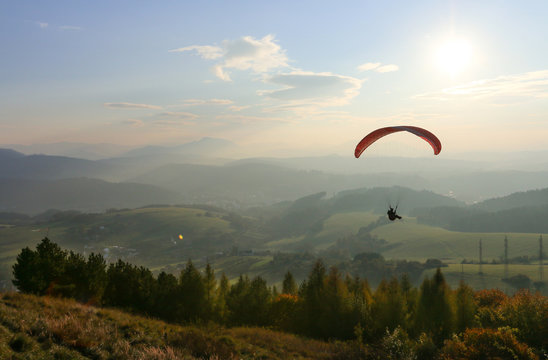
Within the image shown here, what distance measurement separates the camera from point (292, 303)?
152ft

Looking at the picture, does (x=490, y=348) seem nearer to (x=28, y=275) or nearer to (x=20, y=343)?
(x=20, y=343)

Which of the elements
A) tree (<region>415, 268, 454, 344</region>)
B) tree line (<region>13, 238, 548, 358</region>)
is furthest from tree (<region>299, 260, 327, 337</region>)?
tree (<region>415, 268, 454, 344</region>)

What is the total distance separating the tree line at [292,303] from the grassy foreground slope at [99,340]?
10170 millimetres

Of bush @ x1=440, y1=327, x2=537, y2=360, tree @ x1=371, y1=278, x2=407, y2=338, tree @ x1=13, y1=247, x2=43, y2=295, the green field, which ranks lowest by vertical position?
the green field

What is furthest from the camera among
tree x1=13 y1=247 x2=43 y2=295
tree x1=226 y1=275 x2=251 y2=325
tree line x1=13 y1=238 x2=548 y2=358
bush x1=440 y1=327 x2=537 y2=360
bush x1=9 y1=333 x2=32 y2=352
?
tree x1=226 y1=275 x2=251 y2=325

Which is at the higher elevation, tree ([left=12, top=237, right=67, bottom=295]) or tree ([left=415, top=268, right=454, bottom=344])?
tree ([left=12, top=237, right=67, bottom=295])

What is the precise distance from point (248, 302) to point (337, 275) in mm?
12263

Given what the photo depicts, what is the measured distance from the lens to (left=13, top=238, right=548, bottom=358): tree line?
3003cm

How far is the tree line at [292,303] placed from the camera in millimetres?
30031

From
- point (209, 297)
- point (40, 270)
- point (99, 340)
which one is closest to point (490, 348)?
point (99, 340)

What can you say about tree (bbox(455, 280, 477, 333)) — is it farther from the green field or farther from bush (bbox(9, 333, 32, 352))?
the green field

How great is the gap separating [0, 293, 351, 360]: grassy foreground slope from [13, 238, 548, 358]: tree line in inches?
400

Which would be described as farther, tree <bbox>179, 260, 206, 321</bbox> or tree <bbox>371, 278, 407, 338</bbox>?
tree <bbox>179, 260, 206, 321</bbox>

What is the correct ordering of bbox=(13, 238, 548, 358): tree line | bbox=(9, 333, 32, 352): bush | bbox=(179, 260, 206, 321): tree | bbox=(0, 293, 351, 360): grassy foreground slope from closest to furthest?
bbox=(9, 333, 32, 352): bush → bbox=(0, 293, 351, 360): grassy foreground slope → bbox=(13, 238, 548, 358): tree line → bbox=(179, 260, 206, 321): tree
